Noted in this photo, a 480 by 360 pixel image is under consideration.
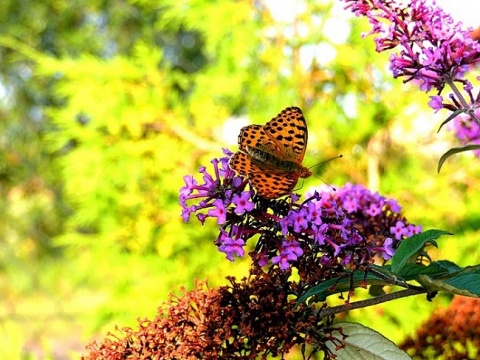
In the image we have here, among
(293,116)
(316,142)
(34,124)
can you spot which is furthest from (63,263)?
(293,116)

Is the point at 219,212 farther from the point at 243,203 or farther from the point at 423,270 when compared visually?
the point at 423,270

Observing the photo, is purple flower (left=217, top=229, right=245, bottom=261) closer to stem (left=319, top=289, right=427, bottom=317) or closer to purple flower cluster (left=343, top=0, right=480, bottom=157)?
stem (left=319, top=289, right=427, bottom=317)

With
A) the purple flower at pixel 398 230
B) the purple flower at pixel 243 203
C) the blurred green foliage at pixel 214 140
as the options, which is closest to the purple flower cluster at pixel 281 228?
the purple flower at pixel 243 203

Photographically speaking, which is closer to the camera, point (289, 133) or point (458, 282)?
point (458, 282)

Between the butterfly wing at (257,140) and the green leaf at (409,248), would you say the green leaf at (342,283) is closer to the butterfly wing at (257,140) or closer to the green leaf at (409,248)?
the green leaf at (409,248)

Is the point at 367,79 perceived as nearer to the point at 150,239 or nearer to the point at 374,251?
the point at 150,239

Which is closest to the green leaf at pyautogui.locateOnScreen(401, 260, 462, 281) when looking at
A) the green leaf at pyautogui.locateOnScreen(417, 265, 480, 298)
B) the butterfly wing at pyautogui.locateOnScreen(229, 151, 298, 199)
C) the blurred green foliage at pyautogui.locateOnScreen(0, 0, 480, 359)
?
the green leaf at pyautogui.locateOnScreen(417, 265, 480, 298)

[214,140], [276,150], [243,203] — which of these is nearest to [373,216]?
[276,150]
